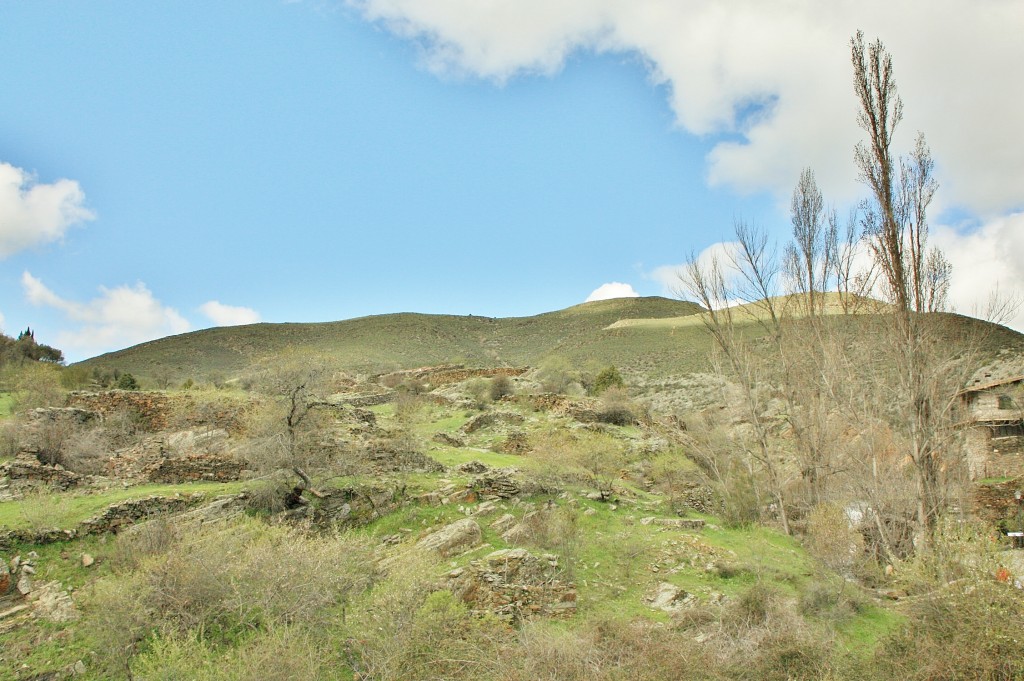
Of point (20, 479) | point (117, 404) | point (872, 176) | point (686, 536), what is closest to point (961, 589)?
point (686, 536)

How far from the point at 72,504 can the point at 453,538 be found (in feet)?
26.6

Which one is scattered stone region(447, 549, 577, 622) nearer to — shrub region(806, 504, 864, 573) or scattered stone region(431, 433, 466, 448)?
shrub region(806, 504, 864, 573)

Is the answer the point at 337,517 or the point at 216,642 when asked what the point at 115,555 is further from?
the point at 337,517

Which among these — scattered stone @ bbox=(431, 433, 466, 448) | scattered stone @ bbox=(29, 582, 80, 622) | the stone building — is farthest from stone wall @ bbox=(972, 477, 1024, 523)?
scattered stone @ bbox=(29, 582, 80, 622)

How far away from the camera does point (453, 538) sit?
11336 mm

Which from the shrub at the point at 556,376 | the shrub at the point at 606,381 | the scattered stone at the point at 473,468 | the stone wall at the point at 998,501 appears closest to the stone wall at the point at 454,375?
the shrub at the point at 556,376

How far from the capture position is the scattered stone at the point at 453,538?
11.0m

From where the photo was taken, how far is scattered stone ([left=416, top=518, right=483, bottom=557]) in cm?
1101

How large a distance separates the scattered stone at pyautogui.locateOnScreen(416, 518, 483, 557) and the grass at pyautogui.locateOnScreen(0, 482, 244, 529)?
4.86 m

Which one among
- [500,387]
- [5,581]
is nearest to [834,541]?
[5,581]

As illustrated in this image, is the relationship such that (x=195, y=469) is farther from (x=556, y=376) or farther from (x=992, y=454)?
(x=992, y=454)

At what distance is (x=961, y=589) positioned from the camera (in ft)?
25.5

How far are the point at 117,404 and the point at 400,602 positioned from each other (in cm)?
1507

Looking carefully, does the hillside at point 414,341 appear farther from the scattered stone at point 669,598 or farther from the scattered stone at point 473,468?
the scattered stone at point 669,598
